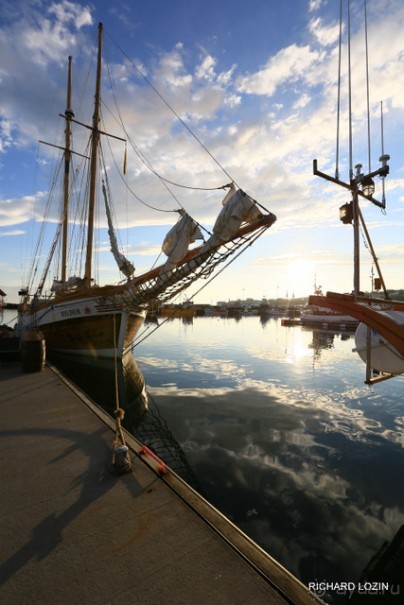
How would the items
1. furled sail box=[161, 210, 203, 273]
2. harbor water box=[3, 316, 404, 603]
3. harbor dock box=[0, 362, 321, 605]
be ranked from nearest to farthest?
harbor dock box=[0, 362, 321, 605]
harbor water box=[3, 316, 404, 603]
furled sail box=[161, 210, 203, 273]

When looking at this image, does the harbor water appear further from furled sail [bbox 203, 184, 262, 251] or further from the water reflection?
furled sail [bbox 203, 184, 262, 251]

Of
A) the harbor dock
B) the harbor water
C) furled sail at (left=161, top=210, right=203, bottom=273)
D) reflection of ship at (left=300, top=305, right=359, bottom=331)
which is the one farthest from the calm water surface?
reflection of ship at (left=300, top=305, right=359, bottom=331)

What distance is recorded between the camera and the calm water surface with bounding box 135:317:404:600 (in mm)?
4543

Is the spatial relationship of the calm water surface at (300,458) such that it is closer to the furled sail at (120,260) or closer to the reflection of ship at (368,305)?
the reflection of ship at (368,305)

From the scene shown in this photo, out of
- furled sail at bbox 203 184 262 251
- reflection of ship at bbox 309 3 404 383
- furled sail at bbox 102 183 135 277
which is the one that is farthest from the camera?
furled sail at bbox 102 183 135 277

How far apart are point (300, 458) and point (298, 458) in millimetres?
50

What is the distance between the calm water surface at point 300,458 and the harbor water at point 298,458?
0.07 ft

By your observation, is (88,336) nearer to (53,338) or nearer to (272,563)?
(53,338)

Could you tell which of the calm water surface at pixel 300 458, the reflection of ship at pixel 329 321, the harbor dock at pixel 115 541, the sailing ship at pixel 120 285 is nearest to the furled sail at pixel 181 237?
the sailing ship at pixel 120 285

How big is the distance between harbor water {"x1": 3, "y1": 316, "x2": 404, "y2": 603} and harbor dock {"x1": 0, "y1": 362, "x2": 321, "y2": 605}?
1.64 m

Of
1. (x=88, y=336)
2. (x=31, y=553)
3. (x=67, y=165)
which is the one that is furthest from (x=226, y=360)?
(x=67, y=165)

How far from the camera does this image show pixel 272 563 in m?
2.89

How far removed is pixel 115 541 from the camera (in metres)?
3.12

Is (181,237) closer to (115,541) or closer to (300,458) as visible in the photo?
(300,458)
